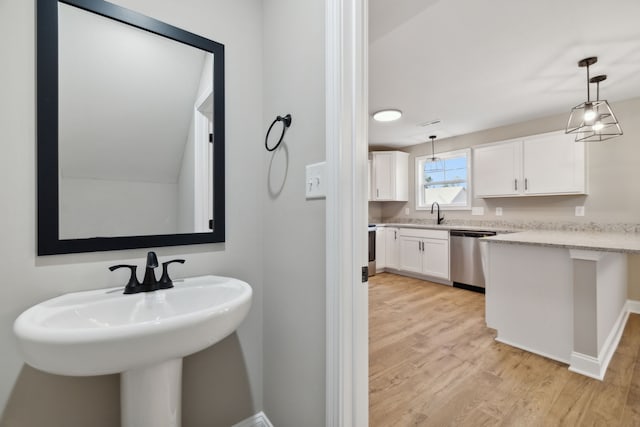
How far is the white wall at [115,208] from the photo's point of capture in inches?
38.9

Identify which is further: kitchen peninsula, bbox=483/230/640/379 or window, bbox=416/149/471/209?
window, bbox=416/149/471/209

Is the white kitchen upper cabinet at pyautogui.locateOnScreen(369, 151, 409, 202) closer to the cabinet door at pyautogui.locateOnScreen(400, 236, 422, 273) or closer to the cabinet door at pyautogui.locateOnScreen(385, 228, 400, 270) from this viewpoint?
the cabinet door at pyautogui.locateOnScreen(385, 228, 400, 270)

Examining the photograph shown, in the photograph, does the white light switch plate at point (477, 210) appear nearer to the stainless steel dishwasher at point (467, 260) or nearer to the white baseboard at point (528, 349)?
the stainless steel dishwasher at point (467, 260)

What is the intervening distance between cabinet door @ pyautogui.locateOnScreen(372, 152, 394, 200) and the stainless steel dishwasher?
55.1 inches

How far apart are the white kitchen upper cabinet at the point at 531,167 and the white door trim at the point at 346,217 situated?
359 cm

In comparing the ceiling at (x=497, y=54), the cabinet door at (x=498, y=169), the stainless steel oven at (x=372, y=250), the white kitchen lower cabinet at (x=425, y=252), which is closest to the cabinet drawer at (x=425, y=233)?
the white kitchen lower cabinet at (x=425, y=252)

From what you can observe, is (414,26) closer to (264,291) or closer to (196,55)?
(196,55)

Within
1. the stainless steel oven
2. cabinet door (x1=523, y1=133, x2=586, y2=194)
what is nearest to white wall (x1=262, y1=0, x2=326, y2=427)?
the stainless steel oven

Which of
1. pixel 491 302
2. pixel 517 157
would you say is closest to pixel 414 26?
pixel 491 302

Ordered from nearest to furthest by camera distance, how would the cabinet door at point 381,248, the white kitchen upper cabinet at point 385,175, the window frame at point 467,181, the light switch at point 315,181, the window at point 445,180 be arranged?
the light switch at point 315,181
the window frame at point 467,181
the window at point 445,180
the cabinet door at point 381,248
the white kitchen upper cabinet at point 385,175

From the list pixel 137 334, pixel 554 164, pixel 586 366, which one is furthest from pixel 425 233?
pixel 137 334

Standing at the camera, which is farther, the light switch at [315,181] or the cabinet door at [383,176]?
the cabinet door at [383,176]

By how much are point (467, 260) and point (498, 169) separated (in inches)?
52.9

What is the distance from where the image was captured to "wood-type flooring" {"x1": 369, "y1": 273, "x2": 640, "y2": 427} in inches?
59.3
